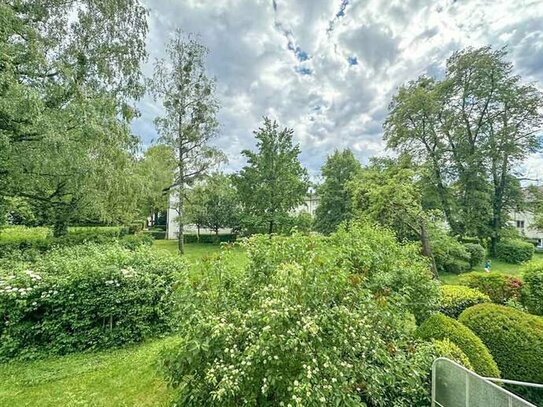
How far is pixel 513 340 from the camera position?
3.61m

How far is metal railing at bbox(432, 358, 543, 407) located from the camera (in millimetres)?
1893

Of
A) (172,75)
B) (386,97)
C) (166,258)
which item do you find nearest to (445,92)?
(386,97)

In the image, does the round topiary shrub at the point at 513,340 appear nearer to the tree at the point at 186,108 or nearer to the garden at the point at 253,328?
the garden at the point at 253,328

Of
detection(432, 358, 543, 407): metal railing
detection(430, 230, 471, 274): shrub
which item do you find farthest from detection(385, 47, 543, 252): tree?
detection(432, 358, 543, 407): metal railing

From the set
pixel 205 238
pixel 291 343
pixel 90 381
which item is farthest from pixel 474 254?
pixel 205 238

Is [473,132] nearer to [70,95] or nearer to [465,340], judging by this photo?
[465,340]

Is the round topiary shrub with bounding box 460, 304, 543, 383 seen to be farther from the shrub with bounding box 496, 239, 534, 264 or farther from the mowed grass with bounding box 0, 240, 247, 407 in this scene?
the shrub with bounding box 496, 239, 534, 264

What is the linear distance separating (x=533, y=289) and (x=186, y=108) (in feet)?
50.7

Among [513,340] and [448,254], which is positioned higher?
[448,254]

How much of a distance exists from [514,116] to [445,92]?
386 cm

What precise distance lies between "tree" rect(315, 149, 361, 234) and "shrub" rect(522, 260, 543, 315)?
13.8 m

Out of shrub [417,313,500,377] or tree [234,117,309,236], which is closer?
shrub [417,313,500,377]

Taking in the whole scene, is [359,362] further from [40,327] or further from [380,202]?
[380,202]

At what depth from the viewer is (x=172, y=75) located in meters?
14.9
